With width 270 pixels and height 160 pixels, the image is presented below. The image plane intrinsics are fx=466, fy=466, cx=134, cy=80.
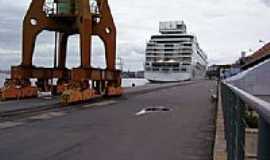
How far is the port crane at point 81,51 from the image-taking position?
97.5 ft

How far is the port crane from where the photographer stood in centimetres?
2972

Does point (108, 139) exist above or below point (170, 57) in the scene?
below

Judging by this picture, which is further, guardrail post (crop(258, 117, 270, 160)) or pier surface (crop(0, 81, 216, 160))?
pier surface (crop(0, 81, 216, 160))

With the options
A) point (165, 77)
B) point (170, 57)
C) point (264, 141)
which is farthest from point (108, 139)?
point (170, 57)

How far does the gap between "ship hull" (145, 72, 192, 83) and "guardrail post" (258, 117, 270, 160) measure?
332 feet

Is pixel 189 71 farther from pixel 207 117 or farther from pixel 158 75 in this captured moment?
pixel 207 117

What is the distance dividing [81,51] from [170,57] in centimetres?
7827

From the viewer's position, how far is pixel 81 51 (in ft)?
98.4

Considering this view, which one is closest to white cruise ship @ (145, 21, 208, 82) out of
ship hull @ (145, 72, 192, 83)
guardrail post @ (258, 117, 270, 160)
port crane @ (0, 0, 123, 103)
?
ship hull @ (145, 72, 192, 83)

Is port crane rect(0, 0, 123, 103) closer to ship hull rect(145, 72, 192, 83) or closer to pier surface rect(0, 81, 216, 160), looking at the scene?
pier surface rect(0, 81, 216, 160)

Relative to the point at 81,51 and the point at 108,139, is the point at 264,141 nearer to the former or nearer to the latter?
the point at 108,139

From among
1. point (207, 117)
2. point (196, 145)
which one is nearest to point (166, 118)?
point (207, 117)

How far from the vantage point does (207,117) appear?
63.2 ft

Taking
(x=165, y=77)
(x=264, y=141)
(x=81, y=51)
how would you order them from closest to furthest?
(x=264, y=141) < (x=81, y=51) < (x=165, y=77)
